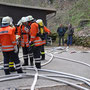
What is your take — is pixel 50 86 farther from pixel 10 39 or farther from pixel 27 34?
pixel 27 34

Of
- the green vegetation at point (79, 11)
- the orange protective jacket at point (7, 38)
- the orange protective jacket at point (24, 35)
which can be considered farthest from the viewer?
the green vegetation at point (79, 11)

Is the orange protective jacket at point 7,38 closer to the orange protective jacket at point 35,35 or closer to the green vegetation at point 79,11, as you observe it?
the orange protective jacket at point 35,35

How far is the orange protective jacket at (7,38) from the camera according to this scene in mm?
4366

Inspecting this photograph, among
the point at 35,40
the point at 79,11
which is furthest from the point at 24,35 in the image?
the point at 79,11

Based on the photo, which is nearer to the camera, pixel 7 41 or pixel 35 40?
pixel 7 41

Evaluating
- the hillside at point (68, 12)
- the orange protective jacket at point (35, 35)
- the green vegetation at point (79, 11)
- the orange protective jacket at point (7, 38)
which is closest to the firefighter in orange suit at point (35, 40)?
the orange protective jacket at point (35, 35)

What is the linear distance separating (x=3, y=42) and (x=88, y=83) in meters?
2.82

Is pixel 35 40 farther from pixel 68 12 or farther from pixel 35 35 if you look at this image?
pixel 68 12

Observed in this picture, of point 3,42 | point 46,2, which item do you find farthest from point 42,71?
point 46,2

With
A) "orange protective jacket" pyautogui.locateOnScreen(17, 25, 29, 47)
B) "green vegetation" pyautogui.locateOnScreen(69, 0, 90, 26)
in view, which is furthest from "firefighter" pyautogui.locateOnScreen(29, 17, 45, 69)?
"green vegetation" pyautogui.locateOnScreen(69, 0, 90, 26)

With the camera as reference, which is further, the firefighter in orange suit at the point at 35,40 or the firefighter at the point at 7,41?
the firefighter in orange suit at the point at 35,40

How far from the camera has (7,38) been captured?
4480 mm

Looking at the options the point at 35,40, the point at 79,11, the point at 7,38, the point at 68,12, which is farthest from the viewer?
the point at 68,12

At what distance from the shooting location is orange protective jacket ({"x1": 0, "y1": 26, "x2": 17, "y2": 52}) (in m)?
4.37
